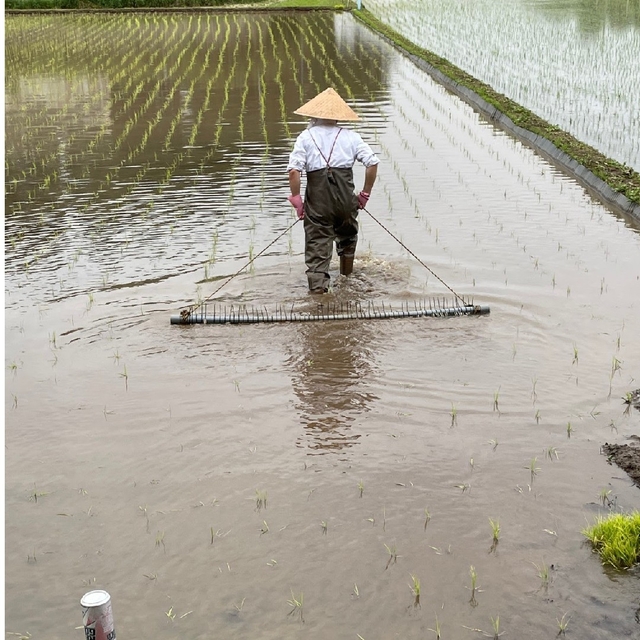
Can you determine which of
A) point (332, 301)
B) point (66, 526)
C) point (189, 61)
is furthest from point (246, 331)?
A: point (189, 61)

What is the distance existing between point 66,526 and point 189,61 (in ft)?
51.1

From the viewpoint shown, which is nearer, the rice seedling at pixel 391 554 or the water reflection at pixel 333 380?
the rice seedling at pixel 391 554

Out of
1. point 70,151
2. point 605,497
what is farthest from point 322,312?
point 70,151

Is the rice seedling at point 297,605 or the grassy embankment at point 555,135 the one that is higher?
the grassy embankment at point 555,135

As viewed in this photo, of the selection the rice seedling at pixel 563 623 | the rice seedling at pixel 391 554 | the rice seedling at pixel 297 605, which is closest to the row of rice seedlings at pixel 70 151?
the rice seedling at pixel 391 554

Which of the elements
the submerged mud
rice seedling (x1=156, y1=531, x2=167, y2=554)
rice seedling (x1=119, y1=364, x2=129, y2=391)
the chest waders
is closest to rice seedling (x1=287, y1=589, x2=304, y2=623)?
rice seedling (x1=156, y1=531, x2=167, y2=554)

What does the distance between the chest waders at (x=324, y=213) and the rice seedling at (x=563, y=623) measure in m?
3.14

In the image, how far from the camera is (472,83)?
1357 centimetres

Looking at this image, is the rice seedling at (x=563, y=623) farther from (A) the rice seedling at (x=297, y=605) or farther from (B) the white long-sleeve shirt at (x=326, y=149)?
(B) the white long-sleeve shirt at (x=326, y=149)

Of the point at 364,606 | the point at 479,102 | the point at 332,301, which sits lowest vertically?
the point at 364,606

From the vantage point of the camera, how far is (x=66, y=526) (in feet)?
A: 10.8

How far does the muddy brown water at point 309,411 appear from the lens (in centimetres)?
291

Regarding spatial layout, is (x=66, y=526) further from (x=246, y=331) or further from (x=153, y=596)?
(x=246, y=331)

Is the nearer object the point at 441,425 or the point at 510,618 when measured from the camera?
the point at 510,618
